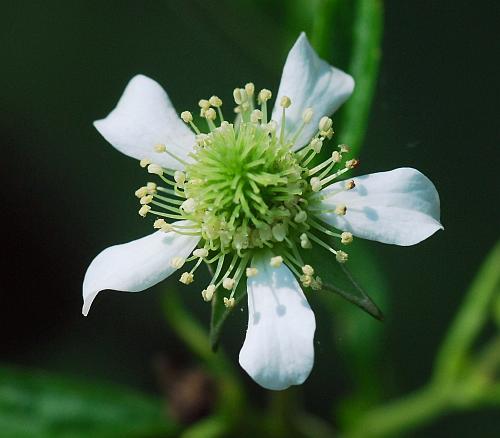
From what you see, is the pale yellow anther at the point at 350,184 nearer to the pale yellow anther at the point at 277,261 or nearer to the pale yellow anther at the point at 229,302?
the pale yellow anther at the point at 277,261

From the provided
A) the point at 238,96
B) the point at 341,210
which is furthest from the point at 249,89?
the point at 341,210

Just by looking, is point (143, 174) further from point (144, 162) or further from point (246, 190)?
→ point (246, 190)

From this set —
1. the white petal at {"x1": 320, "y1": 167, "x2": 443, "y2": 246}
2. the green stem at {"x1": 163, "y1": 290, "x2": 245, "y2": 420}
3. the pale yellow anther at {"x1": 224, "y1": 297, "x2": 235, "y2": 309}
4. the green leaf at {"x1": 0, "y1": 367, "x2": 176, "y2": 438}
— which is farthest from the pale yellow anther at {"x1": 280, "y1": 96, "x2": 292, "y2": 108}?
the green leaf at {"x1": 0, "y1": 367, "x2": 176, "y2": 438}

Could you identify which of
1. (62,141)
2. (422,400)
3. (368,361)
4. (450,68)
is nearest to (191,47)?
(62,141)

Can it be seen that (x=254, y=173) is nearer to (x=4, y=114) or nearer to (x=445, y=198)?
(x=445, y=198)

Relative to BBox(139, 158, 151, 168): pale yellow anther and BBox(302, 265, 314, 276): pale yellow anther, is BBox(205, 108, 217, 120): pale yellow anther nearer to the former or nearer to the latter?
BBox(139, 158, 151, 168): pale yellow anther

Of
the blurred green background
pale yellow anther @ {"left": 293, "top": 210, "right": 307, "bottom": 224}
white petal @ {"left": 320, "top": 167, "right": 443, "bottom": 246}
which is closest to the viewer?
white petal @ {"left": 320, "top": 167, "right": 443, "bottom": 246}

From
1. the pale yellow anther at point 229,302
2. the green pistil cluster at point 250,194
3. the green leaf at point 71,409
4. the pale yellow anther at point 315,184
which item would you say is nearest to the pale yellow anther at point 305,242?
the green pistil cluster at point 250,194

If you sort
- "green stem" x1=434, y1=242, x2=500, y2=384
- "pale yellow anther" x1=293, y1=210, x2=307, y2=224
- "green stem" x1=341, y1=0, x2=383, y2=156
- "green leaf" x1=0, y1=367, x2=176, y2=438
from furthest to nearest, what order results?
"green leaf" x1=0, y1=367, x2=176, y2=438, "green stem" x1=434, y1=242, x2=500, y2=384, "green stem" x1=341, y1=0, x2=383, y2=156, "pale yellow anther" x1=293, y1=210, x2=307, y2=224
